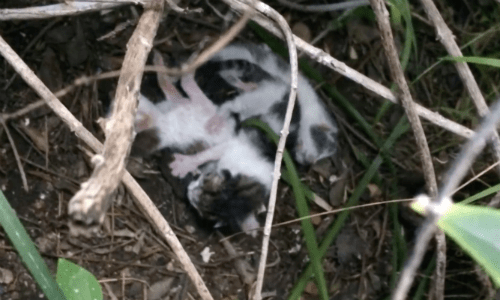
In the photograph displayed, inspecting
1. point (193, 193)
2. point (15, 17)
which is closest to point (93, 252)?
point (193, 193)

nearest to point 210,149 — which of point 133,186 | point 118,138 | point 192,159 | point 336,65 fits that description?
point 192,159

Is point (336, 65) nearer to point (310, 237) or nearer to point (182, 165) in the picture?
point (310, 237)

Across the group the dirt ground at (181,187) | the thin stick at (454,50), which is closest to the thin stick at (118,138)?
the thin stick at (454,50)

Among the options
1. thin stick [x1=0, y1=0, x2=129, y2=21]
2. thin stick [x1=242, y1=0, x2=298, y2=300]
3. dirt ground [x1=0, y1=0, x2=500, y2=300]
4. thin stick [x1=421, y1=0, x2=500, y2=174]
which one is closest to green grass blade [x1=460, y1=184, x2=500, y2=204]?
thin stick [x1=421, y1=0, x2=500, y2=174]

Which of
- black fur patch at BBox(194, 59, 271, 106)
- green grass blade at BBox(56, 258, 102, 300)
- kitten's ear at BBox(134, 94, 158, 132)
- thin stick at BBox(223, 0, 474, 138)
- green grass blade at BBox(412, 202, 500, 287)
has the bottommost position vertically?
green grass blade at BBox(56, 258, 102, 300)

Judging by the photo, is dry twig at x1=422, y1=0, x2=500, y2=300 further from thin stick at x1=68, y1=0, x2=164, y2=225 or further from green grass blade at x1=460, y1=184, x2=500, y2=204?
thin stick at x1=68, y1=0, x2=164, y2=225

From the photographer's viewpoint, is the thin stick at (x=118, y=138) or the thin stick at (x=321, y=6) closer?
the thin stick at (x=118, y=138)

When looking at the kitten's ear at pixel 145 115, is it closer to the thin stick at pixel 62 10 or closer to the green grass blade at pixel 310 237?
the green grass blade at pixel 310 237
